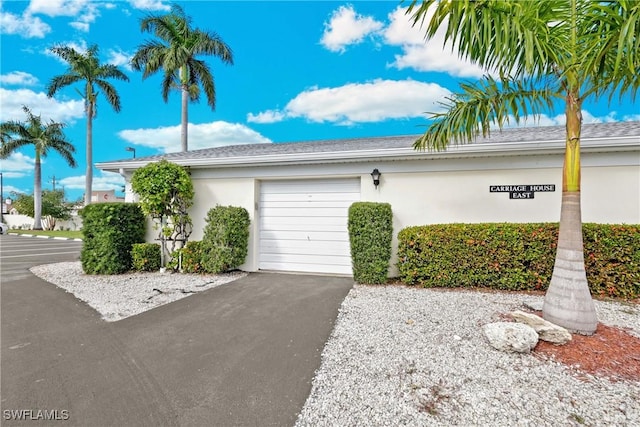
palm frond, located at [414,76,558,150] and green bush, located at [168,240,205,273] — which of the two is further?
green bush, located at [168,240,205,273]

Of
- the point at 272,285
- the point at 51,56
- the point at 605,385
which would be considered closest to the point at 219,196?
the point at 272,285

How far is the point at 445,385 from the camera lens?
7.22 ft

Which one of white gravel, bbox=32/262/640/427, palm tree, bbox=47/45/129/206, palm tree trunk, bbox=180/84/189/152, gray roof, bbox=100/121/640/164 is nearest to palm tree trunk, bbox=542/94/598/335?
white gravel, bbox=32/262/640/427

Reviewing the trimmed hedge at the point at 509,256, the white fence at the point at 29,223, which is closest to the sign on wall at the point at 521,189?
the trimmed hedge at the point at 509,256

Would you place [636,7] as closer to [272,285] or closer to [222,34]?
[272,285]

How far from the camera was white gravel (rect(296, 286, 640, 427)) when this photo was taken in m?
1.85

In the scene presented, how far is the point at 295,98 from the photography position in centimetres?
1216

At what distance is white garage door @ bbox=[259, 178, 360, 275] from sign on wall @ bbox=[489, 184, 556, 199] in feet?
9.28

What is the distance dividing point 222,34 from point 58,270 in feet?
42.6

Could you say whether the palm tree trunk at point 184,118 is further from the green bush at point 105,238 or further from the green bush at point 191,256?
the green bush at point 191,256

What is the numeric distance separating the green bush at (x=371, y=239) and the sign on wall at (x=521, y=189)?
2255 millimetres

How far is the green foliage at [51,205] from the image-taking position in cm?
2867

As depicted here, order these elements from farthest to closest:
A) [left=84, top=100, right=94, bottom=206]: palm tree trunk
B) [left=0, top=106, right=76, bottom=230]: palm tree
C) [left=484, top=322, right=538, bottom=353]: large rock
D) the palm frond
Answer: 1. [left=0, top=106, right=76, bottom=230]: palm tree
2. [left=84, top=100, right=94, bottom=206]: palm tree trunk
3. the palm frond
4. [left=484, top=322, right=538, bottom=353]: large rock

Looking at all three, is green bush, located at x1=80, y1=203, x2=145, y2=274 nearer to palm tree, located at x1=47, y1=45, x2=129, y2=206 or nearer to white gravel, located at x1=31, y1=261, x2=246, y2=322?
white gravel, located at x1=31, y1=261, x2=246, y2=322
